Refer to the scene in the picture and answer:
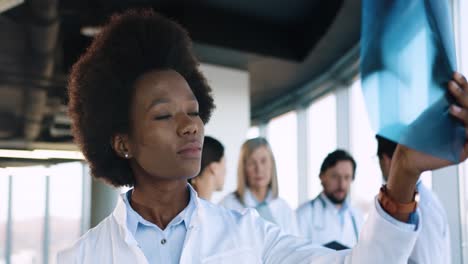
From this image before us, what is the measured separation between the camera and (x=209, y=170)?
3174 mm

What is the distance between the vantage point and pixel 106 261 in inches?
53.7

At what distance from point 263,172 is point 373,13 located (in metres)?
3.29

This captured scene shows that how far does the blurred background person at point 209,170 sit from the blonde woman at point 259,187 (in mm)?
930

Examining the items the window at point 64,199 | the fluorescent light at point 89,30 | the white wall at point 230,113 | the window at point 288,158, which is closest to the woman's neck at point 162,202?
the fluorescent light at point 89,30

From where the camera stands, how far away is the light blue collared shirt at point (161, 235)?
135cm

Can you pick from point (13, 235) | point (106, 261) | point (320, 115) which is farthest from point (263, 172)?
point (13, 235)

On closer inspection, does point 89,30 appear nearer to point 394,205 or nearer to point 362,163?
point 362,163

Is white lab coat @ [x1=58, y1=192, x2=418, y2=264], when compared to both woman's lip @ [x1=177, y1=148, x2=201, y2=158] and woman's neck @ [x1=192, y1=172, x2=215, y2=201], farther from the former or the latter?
woman's neck @ [x1=192, y1=172, x2=215, y2=201]

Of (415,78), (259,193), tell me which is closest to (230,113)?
(259,193)

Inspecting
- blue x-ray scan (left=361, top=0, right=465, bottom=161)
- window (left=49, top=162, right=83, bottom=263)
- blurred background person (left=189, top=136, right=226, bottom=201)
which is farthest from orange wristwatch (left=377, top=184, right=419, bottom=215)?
window (left=49, top=162, right=83, bottom=263)

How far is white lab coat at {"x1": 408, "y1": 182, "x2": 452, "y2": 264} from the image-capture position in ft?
7.18

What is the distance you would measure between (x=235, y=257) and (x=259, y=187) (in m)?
2.90

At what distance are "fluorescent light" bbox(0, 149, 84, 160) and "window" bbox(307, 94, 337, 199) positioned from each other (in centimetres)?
365

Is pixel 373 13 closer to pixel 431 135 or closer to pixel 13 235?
pixel 431 135
